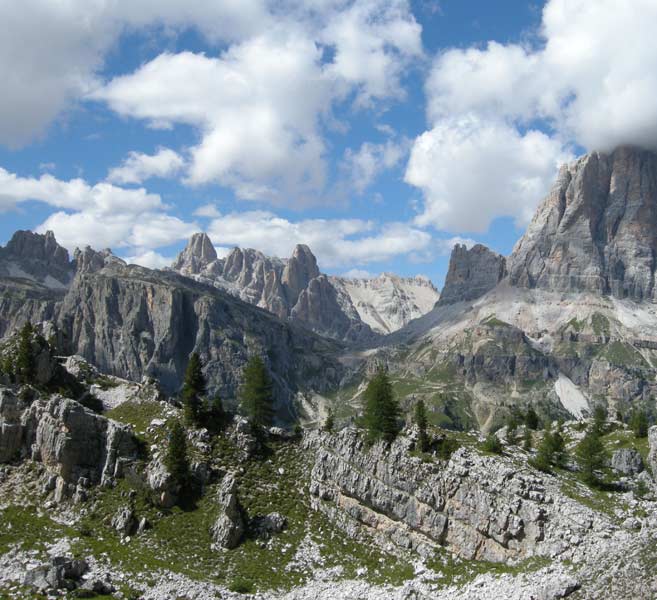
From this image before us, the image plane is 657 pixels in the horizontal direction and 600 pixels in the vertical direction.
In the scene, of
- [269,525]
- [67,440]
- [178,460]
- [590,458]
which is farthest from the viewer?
[67,440]

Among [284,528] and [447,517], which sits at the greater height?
[447,517]

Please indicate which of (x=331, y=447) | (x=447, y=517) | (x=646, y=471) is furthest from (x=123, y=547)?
(x=646, y=471)

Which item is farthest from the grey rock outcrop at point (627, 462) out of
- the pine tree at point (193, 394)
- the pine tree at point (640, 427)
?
the pine tree at point (193, 394)

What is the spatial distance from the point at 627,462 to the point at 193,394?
65505 millimetres

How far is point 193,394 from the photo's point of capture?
318ft

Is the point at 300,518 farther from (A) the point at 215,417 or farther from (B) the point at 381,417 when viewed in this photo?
(A) the point at 215,417

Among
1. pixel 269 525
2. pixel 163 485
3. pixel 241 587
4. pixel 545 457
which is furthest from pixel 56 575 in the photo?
pixel 545 457

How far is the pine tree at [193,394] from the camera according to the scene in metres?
93.9

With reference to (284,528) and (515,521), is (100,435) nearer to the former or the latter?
(284,528)

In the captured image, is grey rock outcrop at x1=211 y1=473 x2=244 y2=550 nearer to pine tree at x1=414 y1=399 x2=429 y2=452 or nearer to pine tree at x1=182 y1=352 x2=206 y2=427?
pine tree at x1=182 y1=352 x2=206 y2=427

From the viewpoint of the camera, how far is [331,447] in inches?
3610

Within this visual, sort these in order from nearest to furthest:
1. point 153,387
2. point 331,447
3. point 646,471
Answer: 1. point 646,471
2. point 331,447
3. point 153,387

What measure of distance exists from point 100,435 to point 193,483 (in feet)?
51.0

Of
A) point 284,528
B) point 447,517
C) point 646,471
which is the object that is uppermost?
point 646,471
